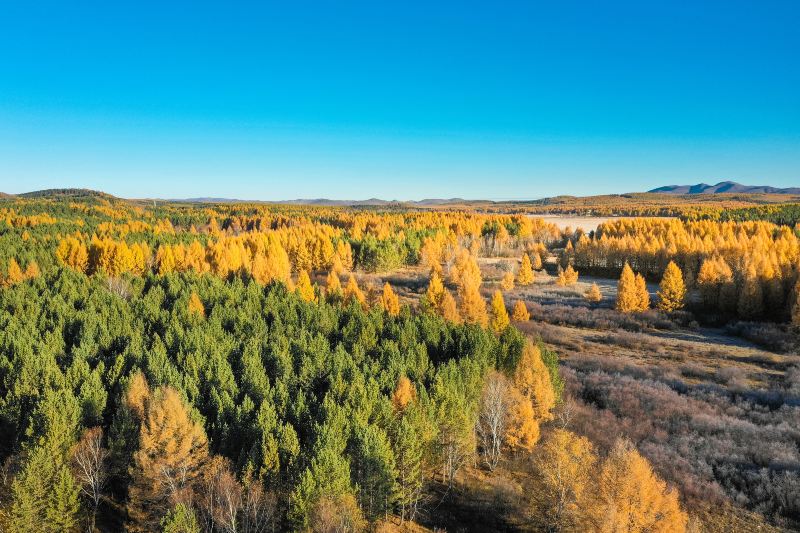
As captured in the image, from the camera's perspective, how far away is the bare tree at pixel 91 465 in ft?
78.6

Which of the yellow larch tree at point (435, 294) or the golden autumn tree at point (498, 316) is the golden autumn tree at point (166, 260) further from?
the golden autumn tree at point (498, 316)

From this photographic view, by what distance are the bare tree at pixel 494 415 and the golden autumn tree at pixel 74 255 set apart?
289 feet

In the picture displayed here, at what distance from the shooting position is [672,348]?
59.2 meters

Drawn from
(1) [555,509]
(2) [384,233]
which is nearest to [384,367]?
(1) [555,509]

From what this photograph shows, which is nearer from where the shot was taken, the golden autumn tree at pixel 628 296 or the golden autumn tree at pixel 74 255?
the golden autumn tree at pixel 628 296

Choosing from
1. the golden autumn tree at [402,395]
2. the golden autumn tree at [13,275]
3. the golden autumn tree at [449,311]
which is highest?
the golden autumn tree at [13,275]

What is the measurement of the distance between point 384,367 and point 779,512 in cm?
2524

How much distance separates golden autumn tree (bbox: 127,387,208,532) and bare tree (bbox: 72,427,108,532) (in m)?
1.74

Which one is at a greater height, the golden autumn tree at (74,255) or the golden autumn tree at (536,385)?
the golden autumn tree at (74,255)

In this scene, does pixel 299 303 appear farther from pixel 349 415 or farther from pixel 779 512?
pixel 779 512

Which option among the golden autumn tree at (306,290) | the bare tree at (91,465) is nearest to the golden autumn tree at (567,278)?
the golden autumn tree at (306,290)

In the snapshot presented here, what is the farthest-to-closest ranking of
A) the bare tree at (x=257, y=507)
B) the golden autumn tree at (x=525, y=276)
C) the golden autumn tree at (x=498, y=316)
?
1. the golden autumn tree at (x=525, y=276)
2. the golden autumn tree at (x=498, y=316)
3. the bare tree at (x=257, y=507)

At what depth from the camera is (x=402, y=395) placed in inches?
1170

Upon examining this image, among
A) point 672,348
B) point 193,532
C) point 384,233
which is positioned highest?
point 384,233
